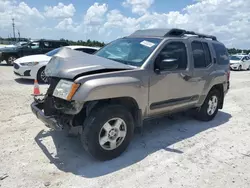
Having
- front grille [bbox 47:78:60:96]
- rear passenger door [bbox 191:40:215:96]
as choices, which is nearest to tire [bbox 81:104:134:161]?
front grille [bbox 47:78:60:96]

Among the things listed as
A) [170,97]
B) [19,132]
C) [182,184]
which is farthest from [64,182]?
[170,97]

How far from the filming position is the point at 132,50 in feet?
15.2

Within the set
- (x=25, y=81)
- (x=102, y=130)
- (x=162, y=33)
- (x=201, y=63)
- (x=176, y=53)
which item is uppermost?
(x=162, y=33)

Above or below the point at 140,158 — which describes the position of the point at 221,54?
above

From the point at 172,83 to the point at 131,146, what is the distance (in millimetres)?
1369

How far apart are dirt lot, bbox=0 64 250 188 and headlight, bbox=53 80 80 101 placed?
102 cm

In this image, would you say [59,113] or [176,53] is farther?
[176,53]

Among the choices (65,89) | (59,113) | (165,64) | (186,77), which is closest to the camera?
(65,89)

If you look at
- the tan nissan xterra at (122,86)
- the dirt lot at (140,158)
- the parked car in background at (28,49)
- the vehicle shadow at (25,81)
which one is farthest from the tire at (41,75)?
the parked car in background at (28,49)

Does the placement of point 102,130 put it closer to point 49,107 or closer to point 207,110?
point 49,107

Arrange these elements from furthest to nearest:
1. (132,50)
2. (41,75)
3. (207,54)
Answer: (41,75) → (207,54) → (132,50)

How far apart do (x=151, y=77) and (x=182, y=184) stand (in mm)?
1748

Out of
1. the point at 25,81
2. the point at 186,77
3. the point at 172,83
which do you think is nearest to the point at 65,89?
the point at 172,83

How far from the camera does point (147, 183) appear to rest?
3318mm
